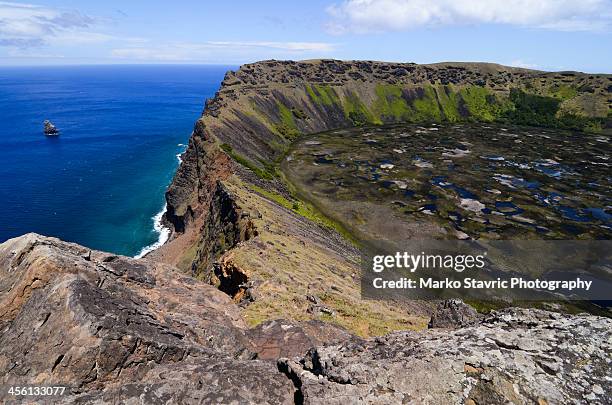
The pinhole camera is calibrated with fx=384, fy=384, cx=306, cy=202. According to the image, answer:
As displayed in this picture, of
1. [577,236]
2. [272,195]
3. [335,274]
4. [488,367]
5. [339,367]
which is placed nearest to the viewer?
[488,367]

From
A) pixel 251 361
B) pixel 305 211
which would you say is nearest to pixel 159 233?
pixel 305 211

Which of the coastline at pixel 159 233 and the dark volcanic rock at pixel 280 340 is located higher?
the dark volcanic rock at pixel 280 340

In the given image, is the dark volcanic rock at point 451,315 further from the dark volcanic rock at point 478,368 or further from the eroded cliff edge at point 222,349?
the dark volcanic rock at point 478,368

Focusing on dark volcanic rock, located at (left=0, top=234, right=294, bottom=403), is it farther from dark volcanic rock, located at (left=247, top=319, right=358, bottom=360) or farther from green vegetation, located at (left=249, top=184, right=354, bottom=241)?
green vegetation, located at (left=249, top=184, right=354, bottom=241)

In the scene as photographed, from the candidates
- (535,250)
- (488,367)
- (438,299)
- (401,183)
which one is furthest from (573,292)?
(488,367)

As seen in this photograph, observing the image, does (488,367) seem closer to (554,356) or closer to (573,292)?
(554,356)

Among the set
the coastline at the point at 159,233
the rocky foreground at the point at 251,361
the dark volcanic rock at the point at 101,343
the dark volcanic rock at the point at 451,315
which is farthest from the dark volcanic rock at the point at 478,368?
the coastline at the point at 159,233

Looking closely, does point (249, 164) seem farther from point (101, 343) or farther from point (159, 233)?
point (101, 343)
